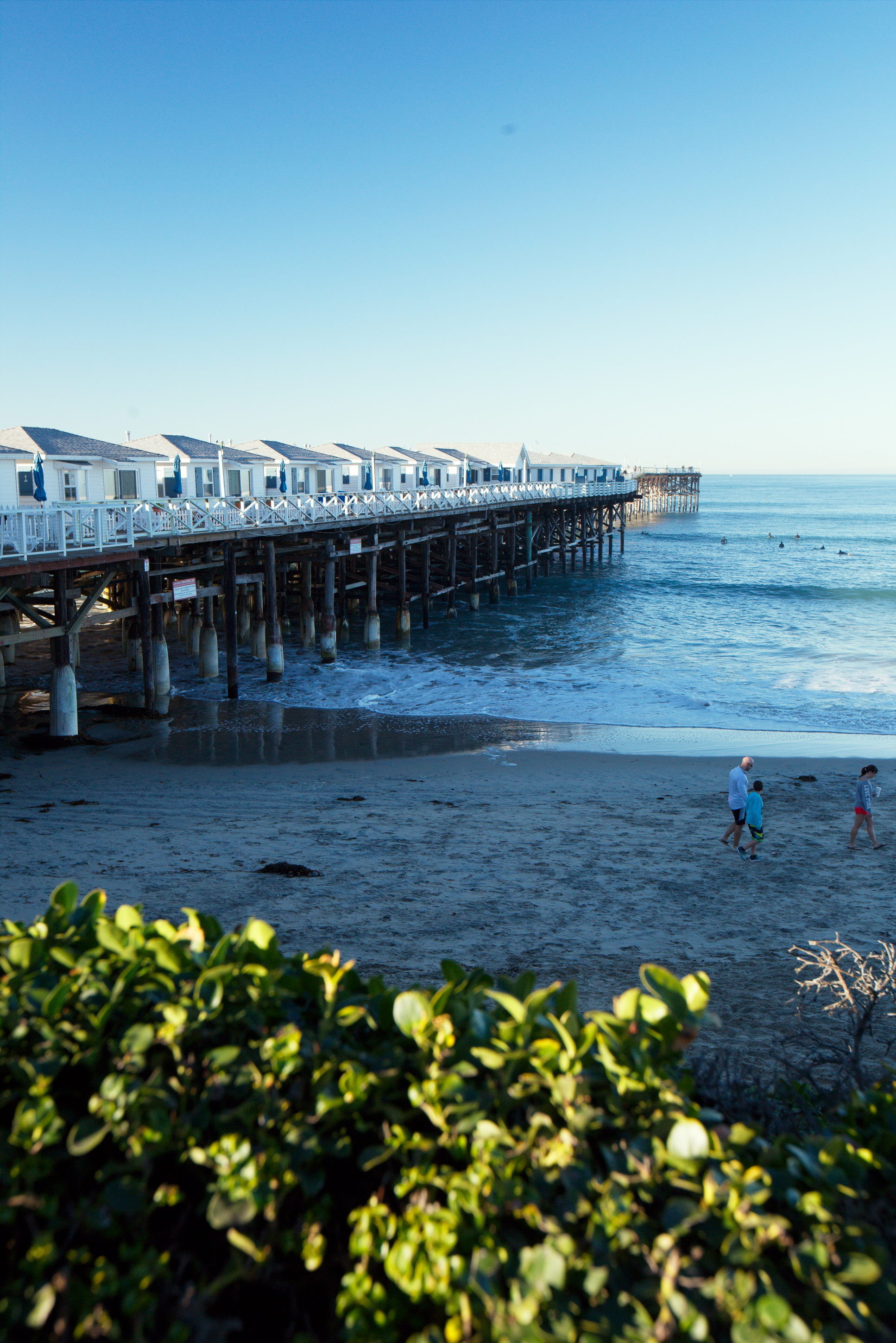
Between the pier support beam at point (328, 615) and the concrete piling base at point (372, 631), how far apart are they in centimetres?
245

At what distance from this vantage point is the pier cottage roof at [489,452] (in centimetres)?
5791

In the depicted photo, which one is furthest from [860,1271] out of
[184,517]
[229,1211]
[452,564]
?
[452,564]

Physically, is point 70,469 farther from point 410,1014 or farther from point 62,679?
point 410,1014

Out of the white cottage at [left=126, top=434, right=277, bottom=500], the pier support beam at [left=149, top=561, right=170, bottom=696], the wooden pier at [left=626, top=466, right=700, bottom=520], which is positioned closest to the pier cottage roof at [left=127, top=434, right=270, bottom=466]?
the white cottage at [left=126, top=434, right=277, bottom=500]

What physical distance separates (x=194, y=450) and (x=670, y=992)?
30.5 m

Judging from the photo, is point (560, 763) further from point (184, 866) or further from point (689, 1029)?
point (689, 1029)

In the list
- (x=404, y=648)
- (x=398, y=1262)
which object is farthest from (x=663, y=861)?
(x=404, y=648)

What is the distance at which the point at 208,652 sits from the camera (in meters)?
23.9

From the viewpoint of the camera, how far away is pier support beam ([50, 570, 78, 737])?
1609 cm

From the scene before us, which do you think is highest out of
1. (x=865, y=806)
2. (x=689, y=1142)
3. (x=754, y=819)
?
(x=689, y=1142)

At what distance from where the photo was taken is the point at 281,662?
24.2m

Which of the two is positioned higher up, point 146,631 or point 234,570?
point 234,570

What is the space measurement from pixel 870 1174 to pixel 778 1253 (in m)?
0.54

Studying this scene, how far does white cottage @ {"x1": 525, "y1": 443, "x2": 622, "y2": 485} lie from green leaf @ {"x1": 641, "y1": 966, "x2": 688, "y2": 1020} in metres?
58.0
